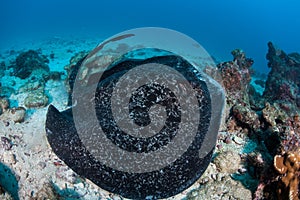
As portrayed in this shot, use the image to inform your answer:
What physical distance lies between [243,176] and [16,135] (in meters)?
5.11

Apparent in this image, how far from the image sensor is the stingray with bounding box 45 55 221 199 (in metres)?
3.82

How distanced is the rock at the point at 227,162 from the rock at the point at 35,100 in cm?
502

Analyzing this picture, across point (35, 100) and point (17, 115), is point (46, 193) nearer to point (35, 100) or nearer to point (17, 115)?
point (17, 115)

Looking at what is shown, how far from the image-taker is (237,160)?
5.16 metres

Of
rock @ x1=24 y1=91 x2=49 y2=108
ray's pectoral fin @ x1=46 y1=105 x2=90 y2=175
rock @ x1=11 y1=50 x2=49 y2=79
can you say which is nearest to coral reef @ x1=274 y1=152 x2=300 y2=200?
ray's pectoral fin @ x1=46 y1=105 x2=90 y2=175

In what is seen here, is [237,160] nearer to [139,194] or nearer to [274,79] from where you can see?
[139,194]

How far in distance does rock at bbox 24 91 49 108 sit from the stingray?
2992mm

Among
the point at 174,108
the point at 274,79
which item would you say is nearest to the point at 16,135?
the point at 174,108

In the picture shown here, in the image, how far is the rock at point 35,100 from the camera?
6941mm

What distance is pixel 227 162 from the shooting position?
511cm

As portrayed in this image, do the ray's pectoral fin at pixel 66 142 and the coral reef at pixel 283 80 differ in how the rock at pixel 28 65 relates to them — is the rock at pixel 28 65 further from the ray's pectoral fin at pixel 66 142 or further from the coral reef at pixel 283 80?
the coral reef at pixel 283 80

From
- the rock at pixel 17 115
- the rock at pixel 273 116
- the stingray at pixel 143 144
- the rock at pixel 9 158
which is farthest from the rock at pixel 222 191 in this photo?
the rock at pixel 17 115

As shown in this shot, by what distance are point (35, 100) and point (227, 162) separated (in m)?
5.47

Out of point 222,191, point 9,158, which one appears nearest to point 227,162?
point 222,191
